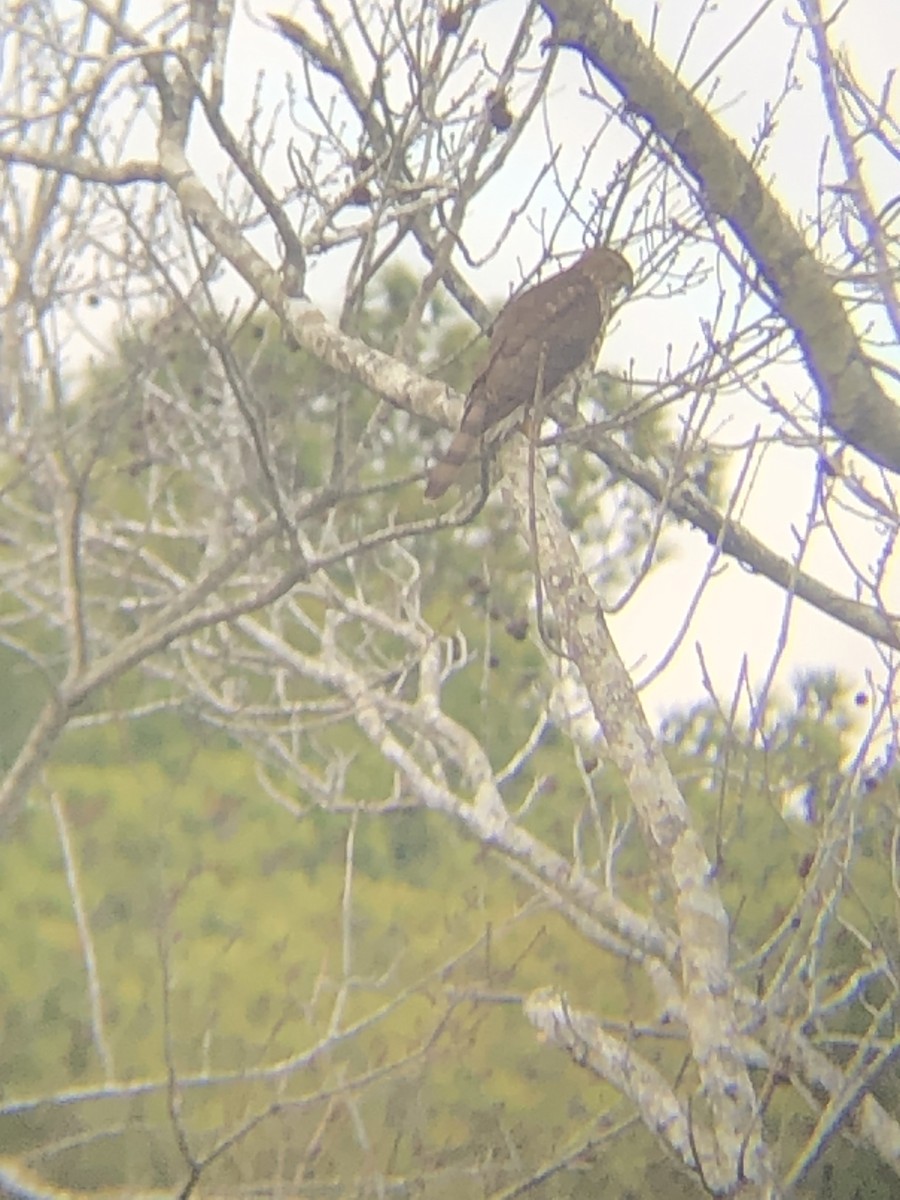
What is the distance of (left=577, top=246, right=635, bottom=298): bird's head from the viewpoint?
2.89 meters

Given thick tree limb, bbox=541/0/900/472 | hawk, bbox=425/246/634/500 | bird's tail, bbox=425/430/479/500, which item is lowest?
bird's tail, bbox=425/430/479/500

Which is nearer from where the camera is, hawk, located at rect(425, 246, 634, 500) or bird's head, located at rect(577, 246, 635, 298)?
hawk, located at rect(425, 246, 634, 500)

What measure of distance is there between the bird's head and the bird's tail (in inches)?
19.7

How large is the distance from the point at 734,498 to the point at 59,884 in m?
4.42

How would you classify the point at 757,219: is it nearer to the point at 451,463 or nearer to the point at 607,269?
the point at 607,269

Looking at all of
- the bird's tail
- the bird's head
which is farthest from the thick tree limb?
the bird's tail

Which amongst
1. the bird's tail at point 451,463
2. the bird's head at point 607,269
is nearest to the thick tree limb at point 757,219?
the bird's head at point 607,269

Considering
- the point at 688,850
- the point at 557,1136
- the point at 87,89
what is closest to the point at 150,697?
the point at 557,1136

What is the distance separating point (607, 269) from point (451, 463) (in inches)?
22.9

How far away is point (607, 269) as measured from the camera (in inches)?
116

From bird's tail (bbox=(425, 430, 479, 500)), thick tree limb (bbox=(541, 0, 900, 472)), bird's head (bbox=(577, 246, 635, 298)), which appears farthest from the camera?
bird's head (bbox=(577, 246, 635, 298))

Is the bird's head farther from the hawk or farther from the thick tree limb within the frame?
the thick tree limb

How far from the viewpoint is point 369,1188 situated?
3.41m

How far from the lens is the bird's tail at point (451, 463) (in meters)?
2.59
